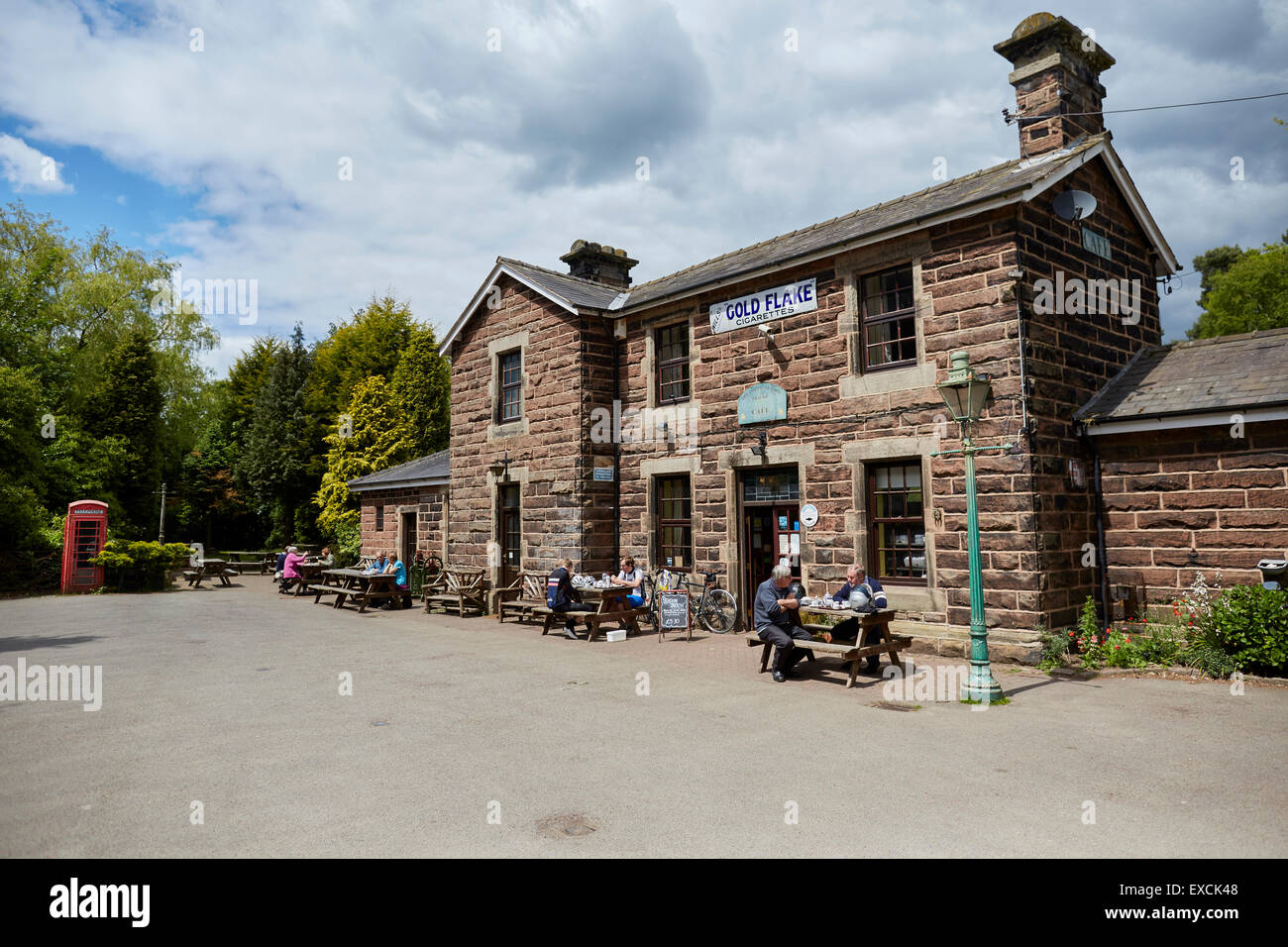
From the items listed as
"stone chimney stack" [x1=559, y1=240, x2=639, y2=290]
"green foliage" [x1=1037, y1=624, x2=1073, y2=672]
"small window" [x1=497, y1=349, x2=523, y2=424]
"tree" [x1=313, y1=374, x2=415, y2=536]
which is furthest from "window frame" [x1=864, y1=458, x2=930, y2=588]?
"tree" [x1=313, y1=374, x2=415, y2=536]

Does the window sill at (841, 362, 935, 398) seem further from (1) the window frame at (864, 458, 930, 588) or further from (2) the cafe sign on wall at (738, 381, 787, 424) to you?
(2) the cafe sign on wall at (738, 381, 787, 424)

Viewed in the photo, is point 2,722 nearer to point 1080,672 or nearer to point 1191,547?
point 1080,672

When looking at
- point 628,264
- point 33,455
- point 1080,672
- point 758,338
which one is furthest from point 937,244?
point 33,455

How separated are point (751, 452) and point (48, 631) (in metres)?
13.3

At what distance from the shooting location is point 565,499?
1617cm

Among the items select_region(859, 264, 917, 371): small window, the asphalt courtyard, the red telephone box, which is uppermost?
select_region(859, 264, 917, 371): small window

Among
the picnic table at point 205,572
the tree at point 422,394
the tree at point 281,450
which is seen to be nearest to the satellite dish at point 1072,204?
the picnic table at point 205,572

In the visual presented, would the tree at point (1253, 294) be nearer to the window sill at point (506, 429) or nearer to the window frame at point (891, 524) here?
the window frame at point (891, 524)

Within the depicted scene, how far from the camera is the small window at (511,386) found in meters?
18.0

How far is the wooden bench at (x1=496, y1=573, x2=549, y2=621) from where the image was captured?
1590 cm

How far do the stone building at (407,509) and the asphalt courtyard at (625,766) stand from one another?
10.8 meters

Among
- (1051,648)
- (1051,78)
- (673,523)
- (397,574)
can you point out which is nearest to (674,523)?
(673,523)

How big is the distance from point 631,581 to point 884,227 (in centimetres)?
743

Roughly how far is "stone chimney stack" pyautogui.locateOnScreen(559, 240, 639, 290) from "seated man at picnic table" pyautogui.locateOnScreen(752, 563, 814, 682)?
470 inches
